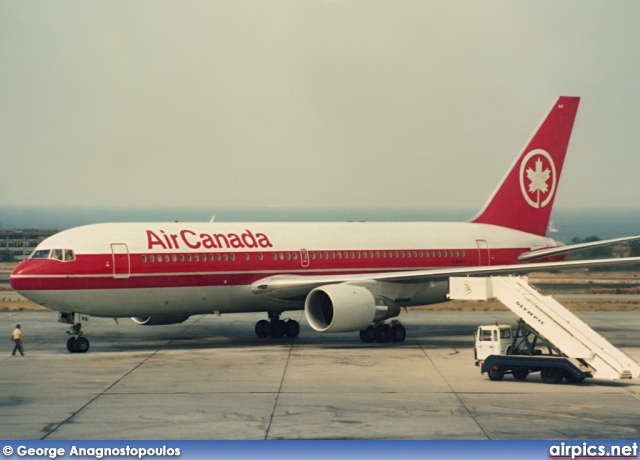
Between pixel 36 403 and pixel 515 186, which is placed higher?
pixel 515 186

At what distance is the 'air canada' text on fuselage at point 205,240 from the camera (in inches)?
1351

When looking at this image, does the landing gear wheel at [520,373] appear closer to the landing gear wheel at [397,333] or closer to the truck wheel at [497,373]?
the truck wheel at [497,373]

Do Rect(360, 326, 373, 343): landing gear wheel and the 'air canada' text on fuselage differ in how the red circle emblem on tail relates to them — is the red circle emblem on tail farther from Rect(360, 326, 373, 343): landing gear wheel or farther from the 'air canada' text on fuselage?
the 'air canada' text on fuselage

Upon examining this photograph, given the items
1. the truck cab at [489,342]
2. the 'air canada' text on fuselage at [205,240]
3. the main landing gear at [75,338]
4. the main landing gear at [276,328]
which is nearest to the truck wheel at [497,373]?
the truck cab at [489,342]

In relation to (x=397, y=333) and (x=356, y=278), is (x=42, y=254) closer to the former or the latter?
(x=356, y=278)

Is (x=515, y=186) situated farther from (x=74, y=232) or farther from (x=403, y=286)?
(x=74, y=232)

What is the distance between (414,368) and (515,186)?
649 inches

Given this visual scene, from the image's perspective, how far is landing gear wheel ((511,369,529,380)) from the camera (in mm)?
27188

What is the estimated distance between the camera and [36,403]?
2380 centimetres

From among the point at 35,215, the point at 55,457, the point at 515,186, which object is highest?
the point at 515,186

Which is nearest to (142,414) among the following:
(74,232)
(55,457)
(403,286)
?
(55,457)

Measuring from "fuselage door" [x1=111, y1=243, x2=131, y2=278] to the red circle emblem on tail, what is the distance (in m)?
19.9

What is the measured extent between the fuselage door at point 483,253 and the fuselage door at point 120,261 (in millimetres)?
16505

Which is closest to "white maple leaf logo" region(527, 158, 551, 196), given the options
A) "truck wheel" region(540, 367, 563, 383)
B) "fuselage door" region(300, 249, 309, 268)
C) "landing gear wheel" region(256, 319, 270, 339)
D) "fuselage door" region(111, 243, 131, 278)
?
"fuselage door" region(300, 249, 309, 268)
